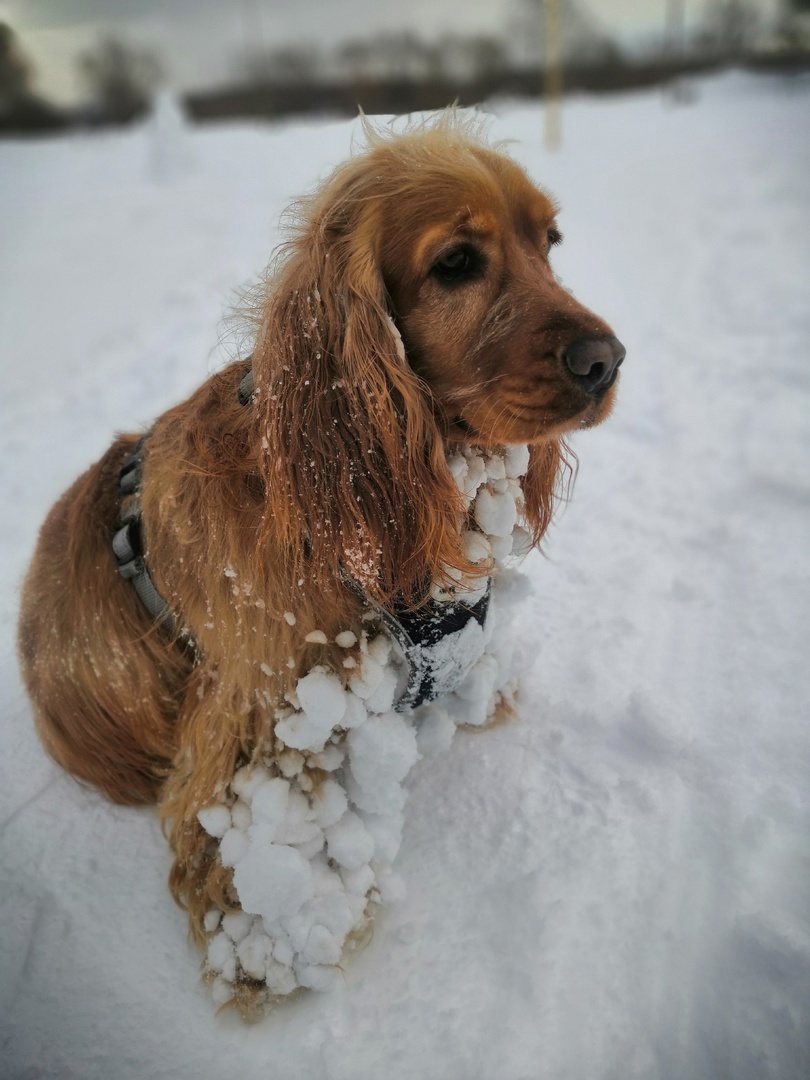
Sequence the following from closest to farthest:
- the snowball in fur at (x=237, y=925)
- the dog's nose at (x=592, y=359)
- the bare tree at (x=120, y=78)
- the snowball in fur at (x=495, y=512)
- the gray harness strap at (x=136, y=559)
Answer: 1. the dog's nose at (x=592, y=359)
2. the snowball in fur at (x=495, y=512)
3. the snowball in fur at (x=237, y=925)
4. the gray harness strap at (x=136, y=559)
5. the bare tree at (x=120, y=78)

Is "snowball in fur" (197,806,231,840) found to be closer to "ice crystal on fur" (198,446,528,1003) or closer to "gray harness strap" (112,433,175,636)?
"ice crystal on fur" (198,446,528,1003)

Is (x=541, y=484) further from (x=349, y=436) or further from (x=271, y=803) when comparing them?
(x=271, y=803)

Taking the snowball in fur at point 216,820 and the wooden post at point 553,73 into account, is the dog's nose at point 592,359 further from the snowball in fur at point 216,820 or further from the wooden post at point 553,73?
the wooden post at point 553,73

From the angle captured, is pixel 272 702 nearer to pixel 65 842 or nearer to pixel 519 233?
pixel 65 842

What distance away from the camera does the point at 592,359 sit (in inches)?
57.4

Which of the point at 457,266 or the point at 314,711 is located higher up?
the point at 457,266

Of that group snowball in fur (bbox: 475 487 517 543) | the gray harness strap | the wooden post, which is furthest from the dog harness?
the wooden post

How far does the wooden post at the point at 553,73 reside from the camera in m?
9.24

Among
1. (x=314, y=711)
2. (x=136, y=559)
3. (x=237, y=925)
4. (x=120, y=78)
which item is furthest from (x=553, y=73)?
(x=237, y=925)

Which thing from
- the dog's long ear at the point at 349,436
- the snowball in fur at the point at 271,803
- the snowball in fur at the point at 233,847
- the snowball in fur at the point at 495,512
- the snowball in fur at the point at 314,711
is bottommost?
the snowball in fur at the point at 233,847

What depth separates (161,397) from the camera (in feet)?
14.8

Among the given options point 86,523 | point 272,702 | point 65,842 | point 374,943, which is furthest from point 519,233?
point 65,842

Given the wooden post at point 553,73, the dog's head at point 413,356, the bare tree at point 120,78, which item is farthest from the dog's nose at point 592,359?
the wooden post at point 553,73

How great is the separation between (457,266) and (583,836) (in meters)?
1.64
